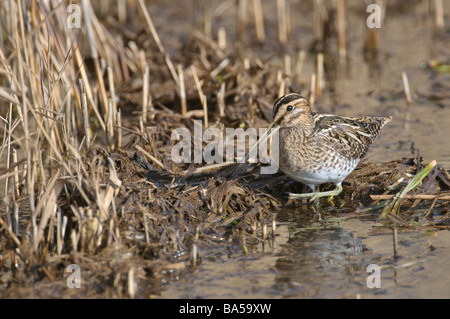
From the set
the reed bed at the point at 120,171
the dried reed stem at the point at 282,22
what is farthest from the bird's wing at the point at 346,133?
the dried reed stem at the point at 282,22

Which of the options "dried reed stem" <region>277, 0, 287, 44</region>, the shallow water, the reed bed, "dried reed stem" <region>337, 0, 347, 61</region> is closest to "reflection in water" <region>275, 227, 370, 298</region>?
the shallow water

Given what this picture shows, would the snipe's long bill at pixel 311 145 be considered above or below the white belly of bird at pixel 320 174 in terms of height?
above

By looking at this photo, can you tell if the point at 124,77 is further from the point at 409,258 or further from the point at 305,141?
the point at 409,258

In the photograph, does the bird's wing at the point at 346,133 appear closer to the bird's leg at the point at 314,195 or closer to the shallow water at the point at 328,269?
the bird's leg at the point at 314,195

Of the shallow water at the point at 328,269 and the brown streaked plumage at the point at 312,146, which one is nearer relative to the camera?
the shallow water at the point at 328,269

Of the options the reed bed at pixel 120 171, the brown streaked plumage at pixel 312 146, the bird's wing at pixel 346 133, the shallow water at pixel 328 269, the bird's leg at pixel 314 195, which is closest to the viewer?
the shallow water at pixel 328 269

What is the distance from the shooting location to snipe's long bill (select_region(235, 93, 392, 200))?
5.48 meters

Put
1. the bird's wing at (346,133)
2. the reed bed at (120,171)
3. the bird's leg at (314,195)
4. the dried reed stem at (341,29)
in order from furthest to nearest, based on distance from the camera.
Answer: the dried reed stem at (341,29) < the bird's leg at (314,195) < the bird's wing at (346,133) < the reed bed at (120,171)

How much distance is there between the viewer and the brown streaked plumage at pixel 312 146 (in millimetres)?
5477

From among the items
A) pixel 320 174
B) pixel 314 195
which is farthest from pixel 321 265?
pixel 314 195

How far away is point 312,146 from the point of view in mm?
5508

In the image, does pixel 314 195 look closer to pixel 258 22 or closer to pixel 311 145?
pixel 311 145

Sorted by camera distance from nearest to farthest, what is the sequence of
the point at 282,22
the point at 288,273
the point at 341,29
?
the point at 288,273 < the point at 341,29 < the point at 282,22

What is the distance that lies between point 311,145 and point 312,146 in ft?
0.04
